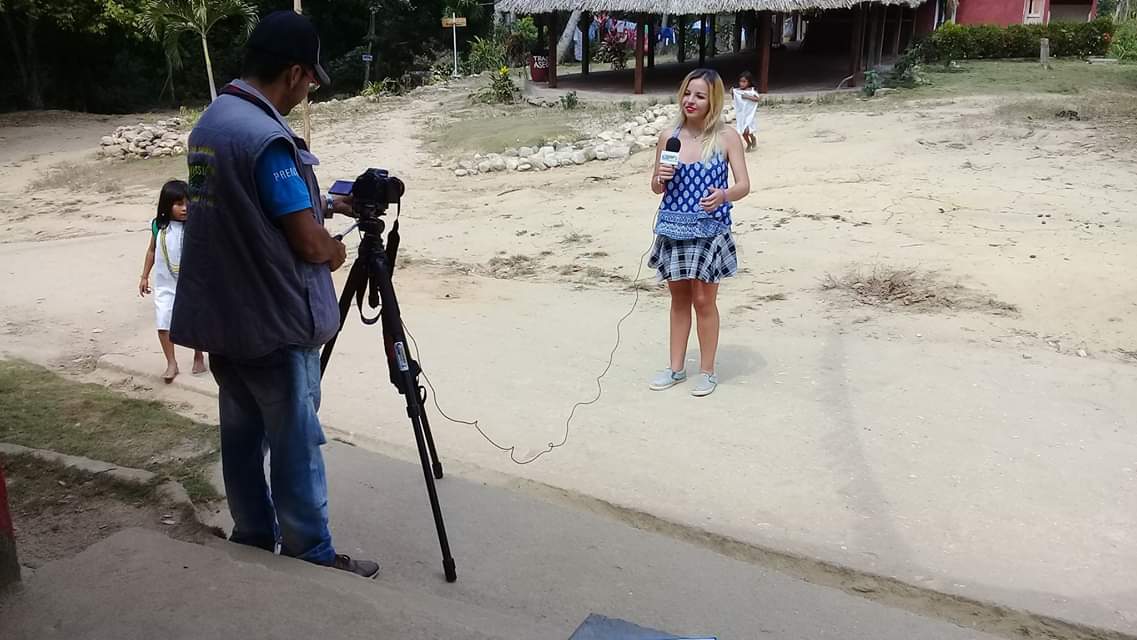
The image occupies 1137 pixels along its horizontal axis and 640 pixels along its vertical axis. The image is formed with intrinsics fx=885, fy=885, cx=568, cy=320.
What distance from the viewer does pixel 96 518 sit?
9.64 feet

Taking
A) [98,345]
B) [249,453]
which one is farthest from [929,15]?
[249,453]

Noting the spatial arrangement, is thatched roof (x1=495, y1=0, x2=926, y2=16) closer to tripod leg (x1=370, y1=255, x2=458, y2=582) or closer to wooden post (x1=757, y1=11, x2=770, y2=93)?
wooden post (x1=757, y1=11, x2=770, y2=93)

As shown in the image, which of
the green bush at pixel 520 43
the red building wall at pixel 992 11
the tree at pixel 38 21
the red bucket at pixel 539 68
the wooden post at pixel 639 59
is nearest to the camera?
the wooden post at pixel 639 59

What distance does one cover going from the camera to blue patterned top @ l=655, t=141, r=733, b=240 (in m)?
4.43

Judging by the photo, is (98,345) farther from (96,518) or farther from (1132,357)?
(1132,357)

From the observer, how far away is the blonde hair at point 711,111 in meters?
4.33

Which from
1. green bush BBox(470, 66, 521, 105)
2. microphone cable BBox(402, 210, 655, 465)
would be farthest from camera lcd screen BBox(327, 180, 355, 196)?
green bush BBox(470, 66, 521, 105)

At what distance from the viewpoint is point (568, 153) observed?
1310 centimetres

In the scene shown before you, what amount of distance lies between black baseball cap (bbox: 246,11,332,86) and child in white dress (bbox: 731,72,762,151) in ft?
33.9

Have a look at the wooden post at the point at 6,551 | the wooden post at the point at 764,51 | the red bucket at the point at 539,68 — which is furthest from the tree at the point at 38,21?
the wooden post at the point at 6,551

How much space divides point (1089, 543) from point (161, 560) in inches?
125

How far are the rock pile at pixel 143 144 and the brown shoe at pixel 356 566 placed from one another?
599 inches

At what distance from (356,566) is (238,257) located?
41.4 inches

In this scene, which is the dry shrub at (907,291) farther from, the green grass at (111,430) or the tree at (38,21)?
the tree at (38,21)
